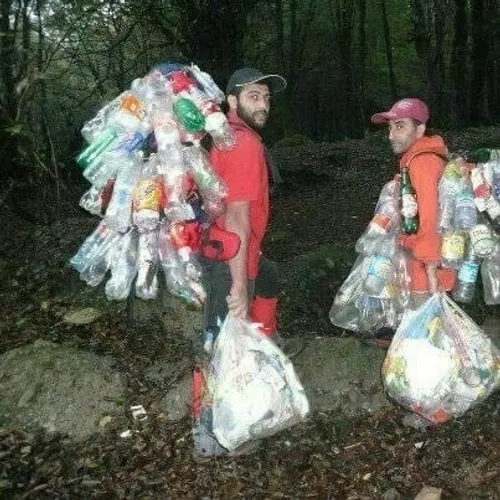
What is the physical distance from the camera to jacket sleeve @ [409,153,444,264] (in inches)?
129

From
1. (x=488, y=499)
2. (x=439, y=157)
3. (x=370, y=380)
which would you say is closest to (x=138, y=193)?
(x=439, y=157)

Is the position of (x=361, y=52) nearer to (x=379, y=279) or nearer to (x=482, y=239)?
(x=379, y=279)

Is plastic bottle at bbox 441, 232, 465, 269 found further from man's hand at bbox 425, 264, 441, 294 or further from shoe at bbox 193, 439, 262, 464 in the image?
shoe at bbox 193, 439, 262, 464

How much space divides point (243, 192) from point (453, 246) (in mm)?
1228

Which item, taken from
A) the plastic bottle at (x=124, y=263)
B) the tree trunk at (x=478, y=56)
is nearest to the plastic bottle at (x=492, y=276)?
the plastic bottle at (x=124, y=263)

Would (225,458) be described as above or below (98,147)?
below

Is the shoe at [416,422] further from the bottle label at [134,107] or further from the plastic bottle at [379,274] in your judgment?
the bottle label at [134,107]

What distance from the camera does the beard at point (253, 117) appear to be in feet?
10.5

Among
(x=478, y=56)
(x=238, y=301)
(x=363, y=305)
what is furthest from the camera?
(x=478, y=56)

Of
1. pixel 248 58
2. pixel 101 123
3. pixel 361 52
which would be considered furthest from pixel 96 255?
pixel 361 52

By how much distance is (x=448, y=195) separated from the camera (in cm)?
323

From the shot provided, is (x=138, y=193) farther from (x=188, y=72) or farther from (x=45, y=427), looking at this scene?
(x=45, y=427)

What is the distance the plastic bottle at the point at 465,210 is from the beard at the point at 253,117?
1145 millimetres

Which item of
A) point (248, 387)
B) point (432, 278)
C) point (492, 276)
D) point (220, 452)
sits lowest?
point (220, 452)
